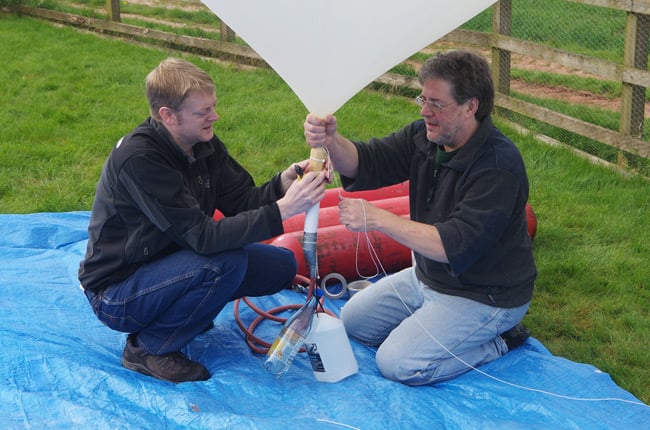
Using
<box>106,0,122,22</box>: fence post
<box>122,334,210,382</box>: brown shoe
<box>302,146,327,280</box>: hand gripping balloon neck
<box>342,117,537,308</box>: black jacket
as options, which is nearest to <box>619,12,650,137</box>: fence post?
<box>342,117,537,308</box>: black jacket

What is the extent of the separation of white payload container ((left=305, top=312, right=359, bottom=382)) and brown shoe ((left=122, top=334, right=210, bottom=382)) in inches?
17.1

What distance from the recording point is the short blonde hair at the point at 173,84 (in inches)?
121

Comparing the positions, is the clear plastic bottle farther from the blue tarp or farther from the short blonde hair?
the short blonde hair

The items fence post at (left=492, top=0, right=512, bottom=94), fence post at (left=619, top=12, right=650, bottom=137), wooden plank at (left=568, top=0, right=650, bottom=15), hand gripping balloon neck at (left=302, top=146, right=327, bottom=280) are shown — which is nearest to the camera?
hand gripping balloon neck at (left=302, top=146, right=327, bottom=280)

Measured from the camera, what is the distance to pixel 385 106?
7.71 meters

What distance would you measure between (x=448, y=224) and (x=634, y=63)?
11.3ft

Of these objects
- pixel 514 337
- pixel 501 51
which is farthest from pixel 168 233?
pixel 501 51

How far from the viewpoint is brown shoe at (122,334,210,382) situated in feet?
10.6

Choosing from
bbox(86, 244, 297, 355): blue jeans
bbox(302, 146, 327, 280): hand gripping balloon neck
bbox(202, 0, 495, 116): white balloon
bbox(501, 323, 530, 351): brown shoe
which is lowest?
bbox(501, 323, 530, 351): brown shoe

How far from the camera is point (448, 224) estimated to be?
313cm

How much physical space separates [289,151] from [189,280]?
351 cm

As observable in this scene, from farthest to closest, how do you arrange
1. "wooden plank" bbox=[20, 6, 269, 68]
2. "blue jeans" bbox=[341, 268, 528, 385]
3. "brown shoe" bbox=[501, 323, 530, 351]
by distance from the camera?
1. "wooden plank" bbox=[20, 6, 269, 68]
2. "brown shoe" bbox=[501, 323, 530, 351]
3. "blue jeans" bbox=[341, 268, 528, 385]

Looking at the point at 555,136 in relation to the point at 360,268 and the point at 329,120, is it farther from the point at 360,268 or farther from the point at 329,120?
the point at 329,120

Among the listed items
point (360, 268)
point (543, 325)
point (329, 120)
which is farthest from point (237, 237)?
point (543, 325)
